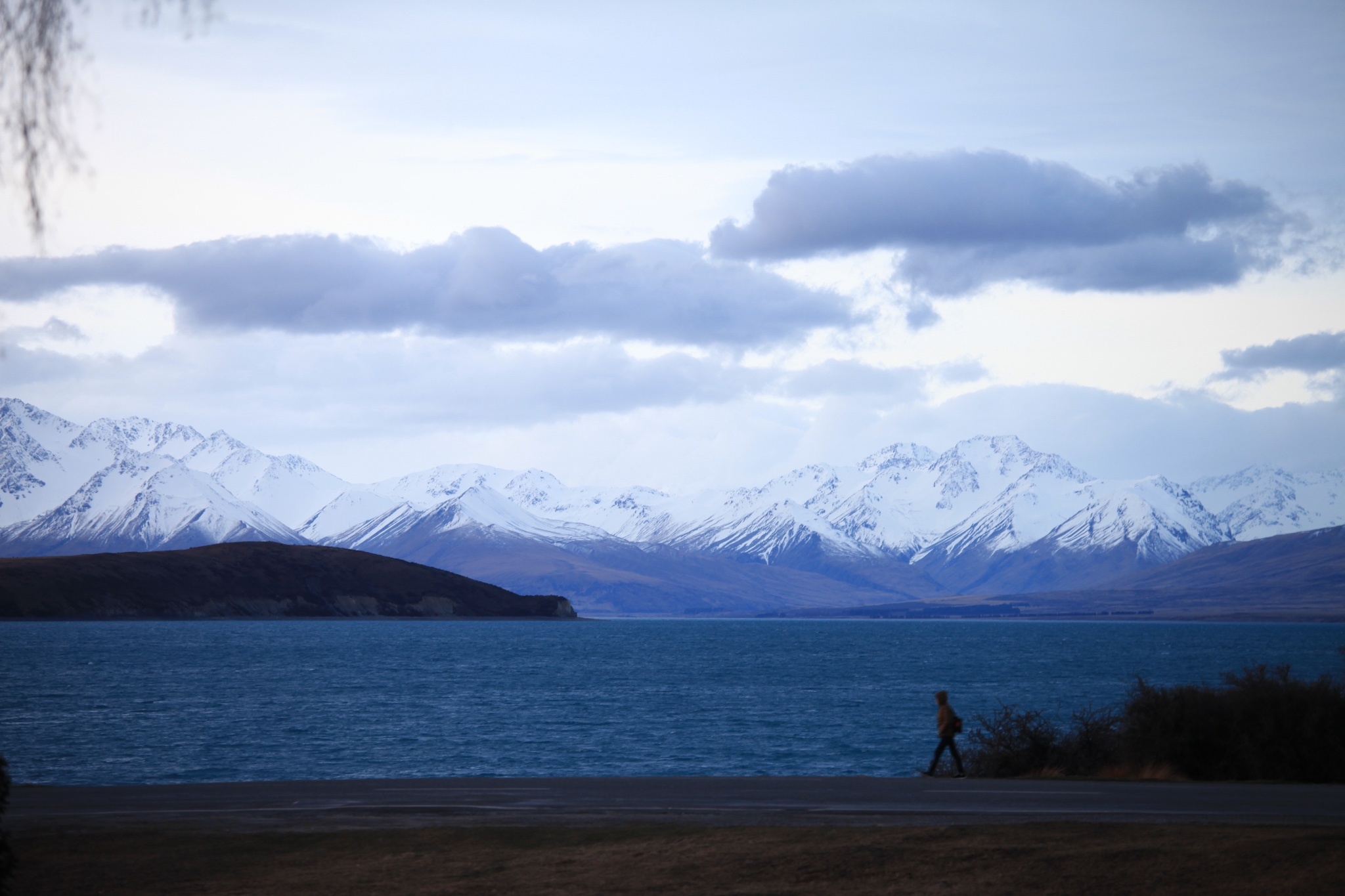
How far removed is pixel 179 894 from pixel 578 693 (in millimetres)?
66211

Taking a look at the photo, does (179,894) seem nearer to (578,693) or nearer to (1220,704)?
(1220,704)

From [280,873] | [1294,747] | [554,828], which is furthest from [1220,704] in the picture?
[280,873]

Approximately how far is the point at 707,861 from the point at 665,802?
611 centimetres

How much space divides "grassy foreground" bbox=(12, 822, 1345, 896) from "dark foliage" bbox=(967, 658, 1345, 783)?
10.3 meters

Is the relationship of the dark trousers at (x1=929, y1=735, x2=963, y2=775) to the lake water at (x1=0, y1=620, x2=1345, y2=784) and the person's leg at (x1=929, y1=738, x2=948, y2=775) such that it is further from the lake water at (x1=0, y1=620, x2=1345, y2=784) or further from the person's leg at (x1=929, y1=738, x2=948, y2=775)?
the lake water at (x1=0, y1=620, x2=1345, y2=784)

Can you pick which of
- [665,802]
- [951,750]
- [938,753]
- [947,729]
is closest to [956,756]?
[951,750]

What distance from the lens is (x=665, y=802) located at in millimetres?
22938

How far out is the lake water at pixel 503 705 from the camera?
46750 mm

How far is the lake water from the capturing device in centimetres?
4675

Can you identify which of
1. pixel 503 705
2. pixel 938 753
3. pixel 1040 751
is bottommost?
pixel 503 705

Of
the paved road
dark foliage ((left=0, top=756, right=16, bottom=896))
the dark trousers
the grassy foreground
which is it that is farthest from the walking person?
dark foliage ((left=0, top=756, right=16, bottom=896))

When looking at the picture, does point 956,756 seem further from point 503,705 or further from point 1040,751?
point 503,705

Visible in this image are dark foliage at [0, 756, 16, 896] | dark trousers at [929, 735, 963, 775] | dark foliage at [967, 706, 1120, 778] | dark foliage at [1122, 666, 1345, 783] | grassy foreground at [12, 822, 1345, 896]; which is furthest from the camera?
dark foliage at [967, 706, 1120, 778]

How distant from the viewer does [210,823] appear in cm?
2048
